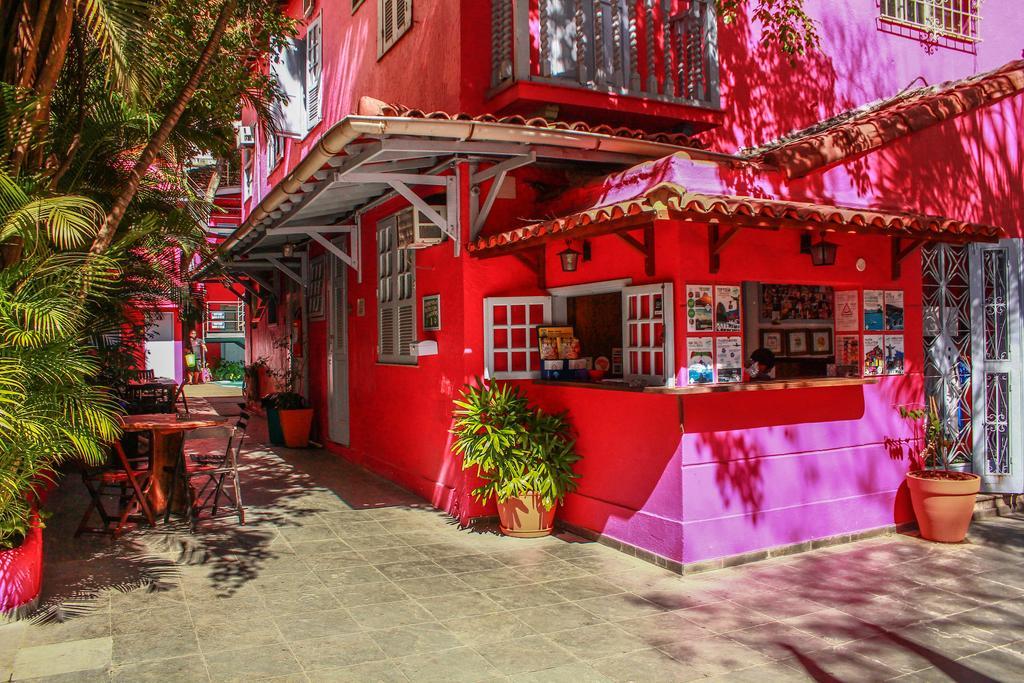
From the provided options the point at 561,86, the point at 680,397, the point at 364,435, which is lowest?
the point at 364,435

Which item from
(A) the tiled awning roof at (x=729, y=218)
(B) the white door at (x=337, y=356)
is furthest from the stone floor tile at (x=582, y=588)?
(B) the white door at (x=337, y=356)

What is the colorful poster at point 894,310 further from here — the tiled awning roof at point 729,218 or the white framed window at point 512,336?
the white framed window at point 512,336

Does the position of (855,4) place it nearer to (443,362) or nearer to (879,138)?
Result: (879,138)

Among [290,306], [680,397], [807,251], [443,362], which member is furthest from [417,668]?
[290,306]

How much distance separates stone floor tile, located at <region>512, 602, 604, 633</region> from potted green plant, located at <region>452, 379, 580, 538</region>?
167 cm

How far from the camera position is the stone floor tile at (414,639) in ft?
15.1

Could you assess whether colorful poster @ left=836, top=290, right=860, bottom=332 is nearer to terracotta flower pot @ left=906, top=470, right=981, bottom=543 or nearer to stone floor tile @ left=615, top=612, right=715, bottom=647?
terracotta flower pot @ left=906, top=470, right=981, bottom=543

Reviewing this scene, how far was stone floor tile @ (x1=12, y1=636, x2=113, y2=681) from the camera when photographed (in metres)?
4.29

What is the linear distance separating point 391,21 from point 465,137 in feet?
15.1

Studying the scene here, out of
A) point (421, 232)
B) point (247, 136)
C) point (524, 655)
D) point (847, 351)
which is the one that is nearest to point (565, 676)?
point (524, 655)

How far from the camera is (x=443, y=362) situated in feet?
26.3

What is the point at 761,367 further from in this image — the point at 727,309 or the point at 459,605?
the point at 459,605

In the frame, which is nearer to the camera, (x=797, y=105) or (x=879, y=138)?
(x=879, y=138)

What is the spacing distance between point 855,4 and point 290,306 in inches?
414
